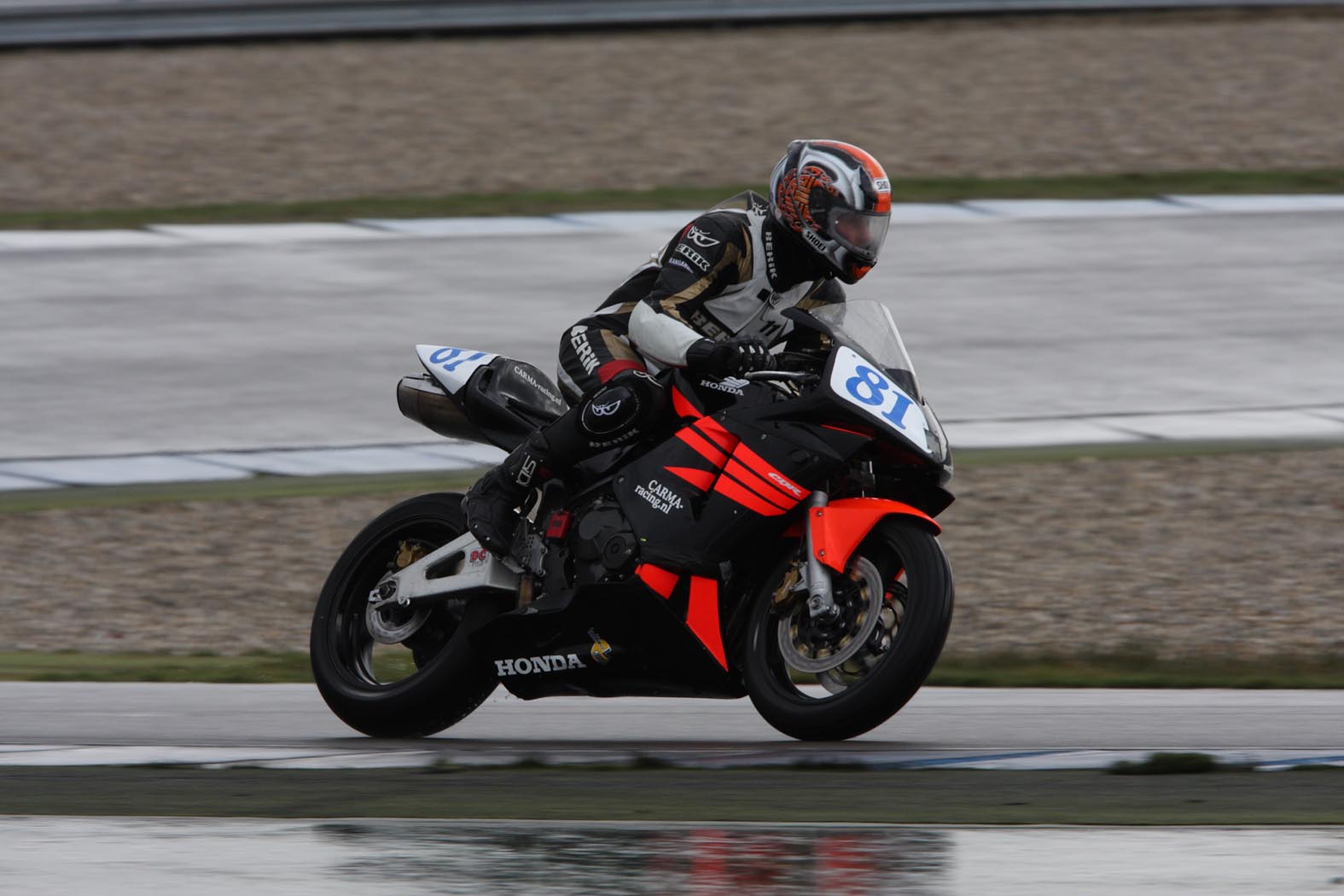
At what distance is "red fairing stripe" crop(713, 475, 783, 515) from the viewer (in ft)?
20.3

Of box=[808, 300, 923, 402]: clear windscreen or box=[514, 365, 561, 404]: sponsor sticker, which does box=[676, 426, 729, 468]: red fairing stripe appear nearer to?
box=[808, 300, 923, 402]: clear windscreen

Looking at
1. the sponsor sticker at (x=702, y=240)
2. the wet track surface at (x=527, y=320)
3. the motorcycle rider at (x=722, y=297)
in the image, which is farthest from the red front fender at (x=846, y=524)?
the wet track surface at (x=527, y=320)

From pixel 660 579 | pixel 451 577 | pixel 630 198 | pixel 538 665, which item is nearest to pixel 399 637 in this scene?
pixel 451 577

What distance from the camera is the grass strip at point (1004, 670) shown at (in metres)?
7.86

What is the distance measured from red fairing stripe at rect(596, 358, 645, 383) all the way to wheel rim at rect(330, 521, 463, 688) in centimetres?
74

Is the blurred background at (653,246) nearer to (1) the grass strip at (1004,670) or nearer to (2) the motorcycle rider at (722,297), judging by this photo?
(1) the grass strip at (1004,670)

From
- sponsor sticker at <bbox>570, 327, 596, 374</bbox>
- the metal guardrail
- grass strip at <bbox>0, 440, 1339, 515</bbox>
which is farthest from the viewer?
the metal guardrail

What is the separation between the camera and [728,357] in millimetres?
6238

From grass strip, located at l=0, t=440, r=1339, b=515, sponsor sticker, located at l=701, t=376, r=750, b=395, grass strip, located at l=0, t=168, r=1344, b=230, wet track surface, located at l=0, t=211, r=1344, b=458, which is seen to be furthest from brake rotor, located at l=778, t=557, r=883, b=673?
grass strip, located at l=0, t=168, r=1344, b=230

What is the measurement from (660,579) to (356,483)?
16.9 ft

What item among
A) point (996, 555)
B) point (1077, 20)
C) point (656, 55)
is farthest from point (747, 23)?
point (996, 555)

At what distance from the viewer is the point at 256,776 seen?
5777 mm

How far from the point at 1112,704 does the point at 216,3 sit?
1629 cm

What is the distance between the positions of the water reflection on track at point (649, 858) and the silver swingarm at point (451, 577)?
1.79m
